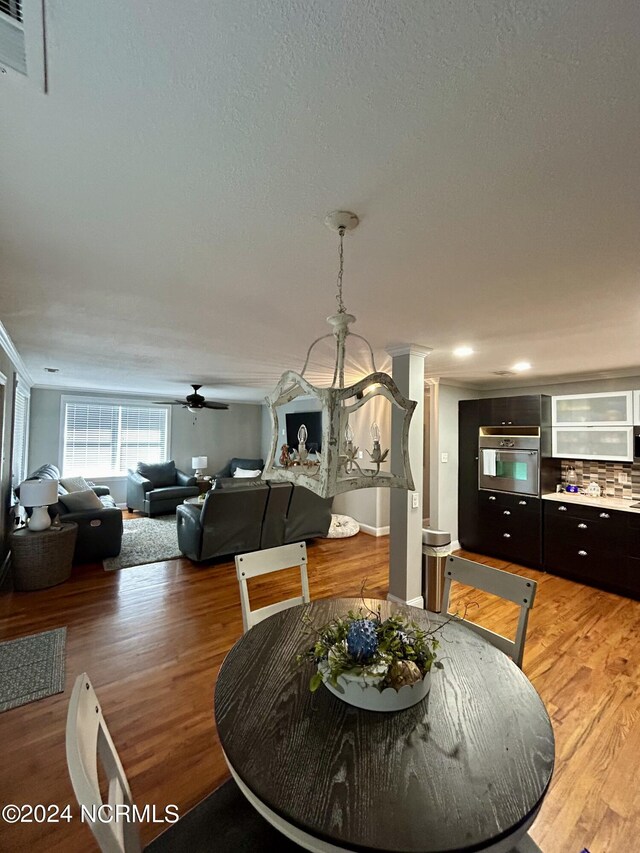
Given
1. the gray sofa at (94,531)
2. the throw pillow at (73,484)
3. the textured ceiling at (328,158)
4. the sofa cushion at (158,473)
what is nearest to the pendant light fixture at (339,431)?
the textured ceiling at (328,158)

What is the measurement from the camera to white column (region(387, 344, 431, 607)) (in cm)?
314

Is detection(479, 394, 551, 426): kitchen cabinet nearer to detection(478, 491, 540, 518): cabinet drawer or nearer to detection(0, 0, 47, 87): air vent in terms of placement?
detection(478, 491, 540, 518): cabinet drawer

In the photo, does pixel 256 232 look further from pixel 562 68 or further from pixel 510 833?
pixel 510 833

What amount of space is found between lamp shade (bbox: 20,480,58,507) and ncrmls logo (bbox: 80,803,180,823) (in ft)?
9.81

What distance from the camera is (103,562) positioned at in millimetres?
4344

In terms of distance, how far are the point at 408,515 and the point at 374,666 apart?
208 cm

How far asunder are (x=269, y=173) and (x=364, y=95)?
0.37m

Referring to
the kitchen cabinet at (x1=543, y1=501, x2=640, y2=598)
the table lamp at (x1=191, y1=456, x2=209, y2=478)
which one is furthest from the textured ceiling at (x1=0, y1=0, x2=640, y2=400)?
the table lamp at (x1=191, y1=456, x2=209, y2=478)

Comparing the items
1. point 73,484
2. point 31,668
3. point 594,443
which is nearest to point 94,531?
point 73,484

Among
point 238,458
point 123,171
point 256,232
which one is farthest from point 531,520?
point 238,458

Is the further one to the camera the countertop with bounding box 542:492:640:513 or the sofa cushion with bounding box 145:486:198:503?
the sofa cushion with bounding box 145:486:198:503

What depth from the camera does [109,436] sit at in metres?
7.54

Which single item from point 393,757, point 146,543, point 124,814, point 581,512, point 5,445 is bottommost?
point 146,543

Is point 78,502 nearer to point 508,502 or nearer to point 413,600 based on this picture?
point 413,600
